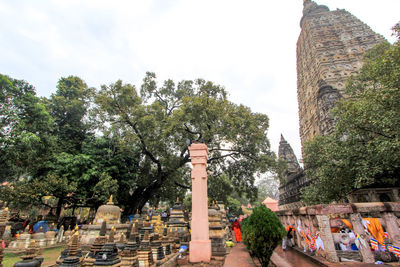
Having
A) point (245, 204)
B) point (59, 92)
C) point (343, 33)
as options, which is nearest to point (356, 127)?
point (59, 92)

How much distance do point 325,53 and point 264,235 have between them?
109ft

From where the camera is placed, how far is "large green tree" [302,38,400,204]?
8.01m

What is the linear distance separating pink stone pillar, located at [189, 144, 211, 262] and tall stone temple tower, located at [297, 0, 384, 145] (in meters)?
23.7

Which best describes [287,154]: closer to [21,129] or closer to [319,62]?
[319,62]

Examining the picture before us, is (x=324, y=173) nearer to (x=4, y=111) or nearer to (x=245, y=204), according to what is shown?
(x=4, y=111)

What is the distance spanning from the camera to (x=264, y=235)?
4617 mm

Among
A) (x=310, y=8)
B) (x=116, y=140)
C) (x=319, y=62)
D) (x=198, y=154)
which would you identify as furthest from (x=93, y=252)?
(x=310, y=8)

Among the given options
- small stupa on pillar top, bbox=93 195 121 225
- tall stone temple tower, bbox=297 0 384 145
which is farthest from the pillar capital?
tall stone temple tower, bbox=297 0 384 145

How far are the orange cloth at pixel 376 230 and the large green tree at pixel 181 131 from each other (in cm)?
865

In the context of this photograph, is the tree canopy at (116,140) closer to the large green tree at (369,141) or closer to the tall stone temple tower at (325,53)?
the large green tree at (369,141)

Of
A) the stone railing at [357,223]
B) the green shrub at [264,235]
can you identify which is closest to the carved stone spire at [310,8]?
the stone railing at [357,223]

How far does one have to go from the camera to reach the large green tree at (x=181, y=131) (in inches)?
537

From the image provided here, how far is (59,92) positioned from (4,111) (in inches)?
283

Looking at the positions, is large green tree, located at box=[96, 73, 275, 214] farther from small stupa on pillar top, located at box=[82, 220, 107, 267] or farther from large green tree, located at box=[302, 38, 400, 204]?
small stupa on pillar top, located at box=[82, 220, 107, 267]
